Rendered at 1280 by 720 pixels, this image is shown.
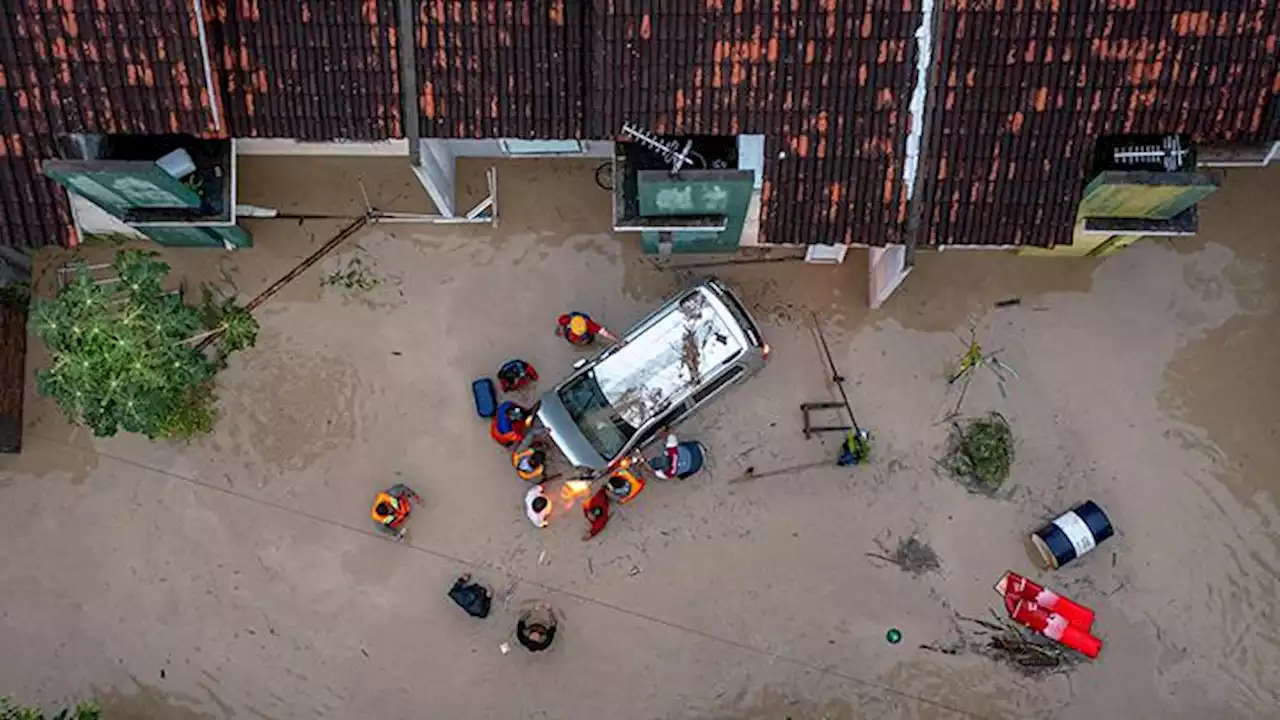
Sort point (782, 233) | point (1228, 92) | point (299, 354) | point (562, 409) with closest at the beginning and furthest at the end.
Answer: point (1228, 92)
point (782, 233)
point (562, 409)
point (299, 354)

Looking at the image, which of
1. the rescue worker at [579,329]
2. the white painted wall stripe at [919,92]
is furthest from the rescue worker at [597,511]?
the white painted wall stripe at [919,92]

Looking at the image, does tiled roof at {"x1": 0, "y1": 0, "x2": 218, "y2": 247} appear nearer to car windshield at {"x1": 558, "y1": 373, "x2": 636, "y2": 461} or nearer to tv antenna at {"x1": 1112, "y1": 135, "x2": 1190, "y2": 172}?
car windshield at {"x1": 558, "y1": 373, "x2": 636, "y2": 461}

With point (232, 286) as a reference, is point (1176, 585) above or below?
below

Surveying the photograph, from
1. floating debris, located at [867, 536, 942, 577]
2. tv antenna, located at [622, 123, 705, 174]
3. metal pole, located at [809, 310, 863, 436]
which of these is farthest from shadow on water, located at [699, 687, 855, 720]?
tv antenna, located at [622, 123, 705, 174]

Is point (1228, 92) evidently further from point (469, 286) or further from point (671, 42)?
point (469, 286)

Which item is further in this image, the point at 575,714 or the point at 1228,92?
Result: the point at 575,714

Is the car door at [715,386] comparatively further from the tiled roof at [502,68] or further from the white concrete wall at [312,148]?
the white concrete wall at [312,148]

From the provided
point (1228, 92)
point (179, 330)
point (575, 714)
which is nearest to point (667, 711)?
point (575, 714)
